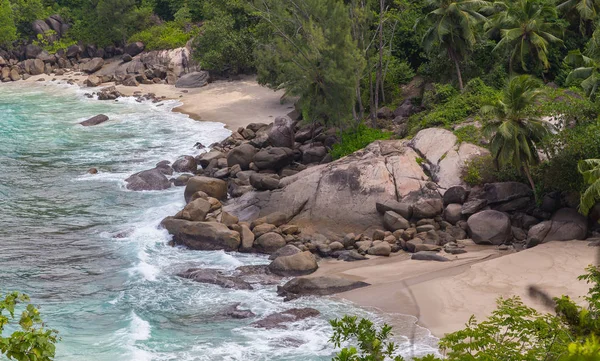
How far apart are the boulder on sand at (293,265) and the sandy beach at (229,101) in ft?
70.9


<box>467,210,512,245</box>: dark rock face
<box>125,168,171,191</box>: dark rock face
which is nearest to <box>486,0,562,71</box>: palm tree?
<box>467,210,512,245</box>: dark rock face

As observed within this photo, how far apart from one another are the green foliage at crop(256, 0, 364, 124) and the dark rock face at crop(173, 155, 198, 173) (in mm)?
7453

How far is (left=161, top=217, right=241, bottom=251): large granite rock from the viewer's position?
32094 millimetres

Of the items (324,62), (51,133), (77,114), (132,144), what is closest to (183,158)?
(132,144)

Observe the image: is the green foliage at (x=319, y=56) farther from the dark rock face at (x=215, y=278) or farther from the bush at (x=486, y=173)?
the dark rock face at (x=215, y=278)

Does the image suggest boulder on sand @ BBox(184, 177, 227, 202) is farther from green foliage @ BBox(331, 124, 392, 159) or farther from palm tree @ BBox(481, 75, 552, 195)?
palm tree @ BBox(481, 75, 552, 195)

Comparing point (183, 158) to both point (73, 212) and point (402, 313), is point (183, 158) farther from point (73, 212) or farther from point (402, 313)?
point (402, 313)

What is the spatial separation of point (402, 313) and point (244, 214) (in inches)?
515

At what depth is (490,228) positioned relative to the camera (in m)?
30.5

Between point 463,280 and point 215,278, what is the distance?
9.41 meters

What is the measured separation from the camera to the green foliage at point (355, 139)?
40.1 meters

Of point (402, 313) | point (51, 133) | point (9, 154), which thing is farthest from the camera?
point (51, 133)

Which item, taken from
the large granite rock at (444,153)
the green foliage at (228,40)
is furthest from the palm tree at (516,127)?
the green foliage at (228,40)

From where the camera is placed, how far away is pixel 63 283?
29.3 m
